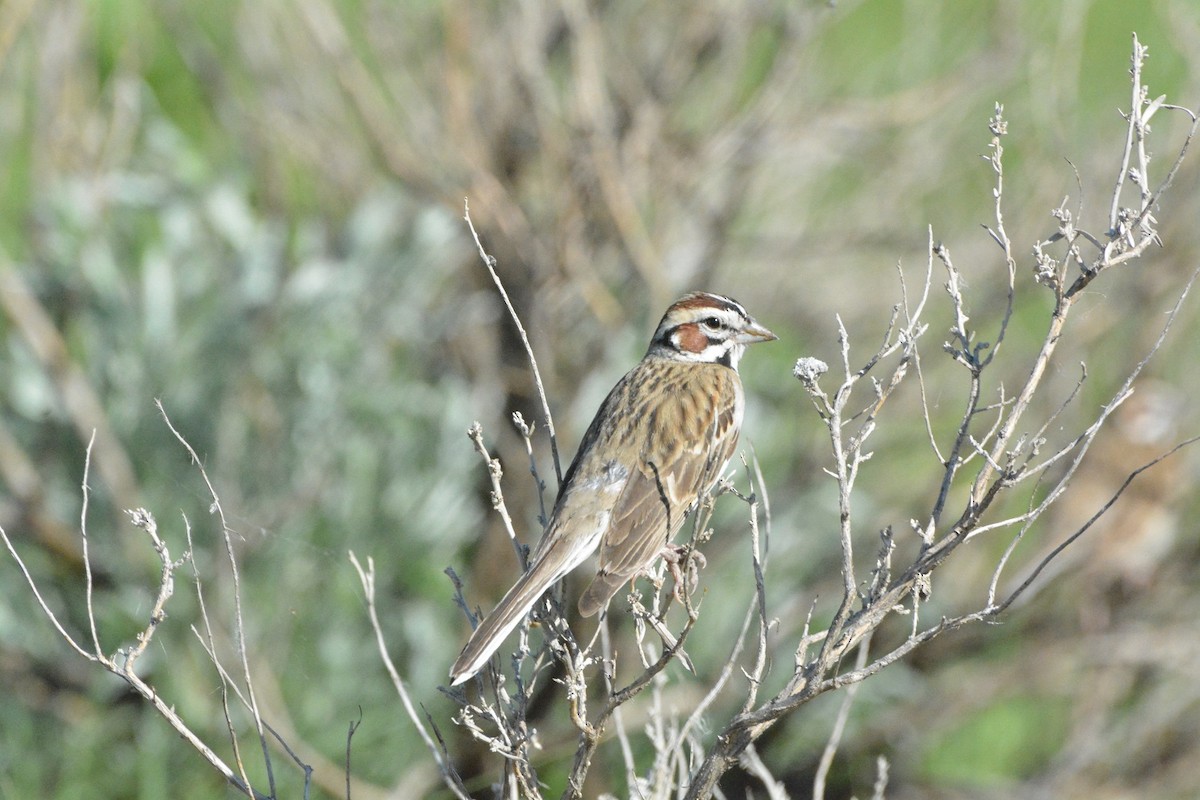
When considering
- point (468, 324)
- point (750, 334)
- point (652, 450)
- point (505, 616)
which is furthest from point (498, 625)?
point (468, 324)

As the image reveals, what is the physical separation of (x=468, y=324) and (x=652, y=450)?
77.2 inches

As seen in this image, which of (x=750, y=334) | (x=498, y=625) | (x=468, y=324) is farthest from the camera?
(x=468, y=324)

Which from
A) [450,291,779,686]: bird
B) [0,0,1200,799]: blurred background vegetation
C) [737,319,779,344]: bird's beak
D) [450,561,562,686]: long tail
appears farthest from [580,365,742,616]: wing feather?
[0,0,1200,799]: blurred background vegetation

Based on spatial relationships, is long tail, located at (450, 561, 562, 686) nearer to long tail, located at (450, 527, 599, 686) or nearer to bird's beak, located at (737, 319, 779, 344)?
long tail, located at (450, 527, 599, 686)

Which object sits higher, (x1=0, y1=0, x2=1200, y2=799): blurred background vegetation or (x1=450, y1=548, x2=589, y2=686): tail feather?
(x1=0, y1=0, x2=1200, y2=799): blurred background vegetation

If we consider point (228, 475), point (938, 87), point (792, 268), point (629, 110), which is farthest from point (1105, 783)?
point (228, 475)

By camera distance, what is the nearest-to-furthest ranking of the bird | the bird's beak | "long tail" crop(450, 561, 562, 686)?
"long tail" crop(450, 561, 562, 686) < the bird < the bird's beak

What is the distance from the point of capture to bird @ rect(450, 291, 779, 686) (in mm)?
3588

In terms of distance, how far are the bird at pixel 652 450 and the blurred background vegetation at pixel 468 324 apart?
1.09 meters

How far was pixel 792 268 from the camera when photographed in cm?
638

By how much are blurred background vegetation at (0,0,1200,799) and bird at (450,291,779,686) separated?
1.09 m

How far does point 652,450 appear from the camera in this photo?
4.03m

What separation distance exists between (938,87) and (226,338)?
119 inches

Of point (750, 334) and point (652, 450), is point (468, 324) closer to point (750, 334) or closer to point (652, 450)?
point (750, 334)
